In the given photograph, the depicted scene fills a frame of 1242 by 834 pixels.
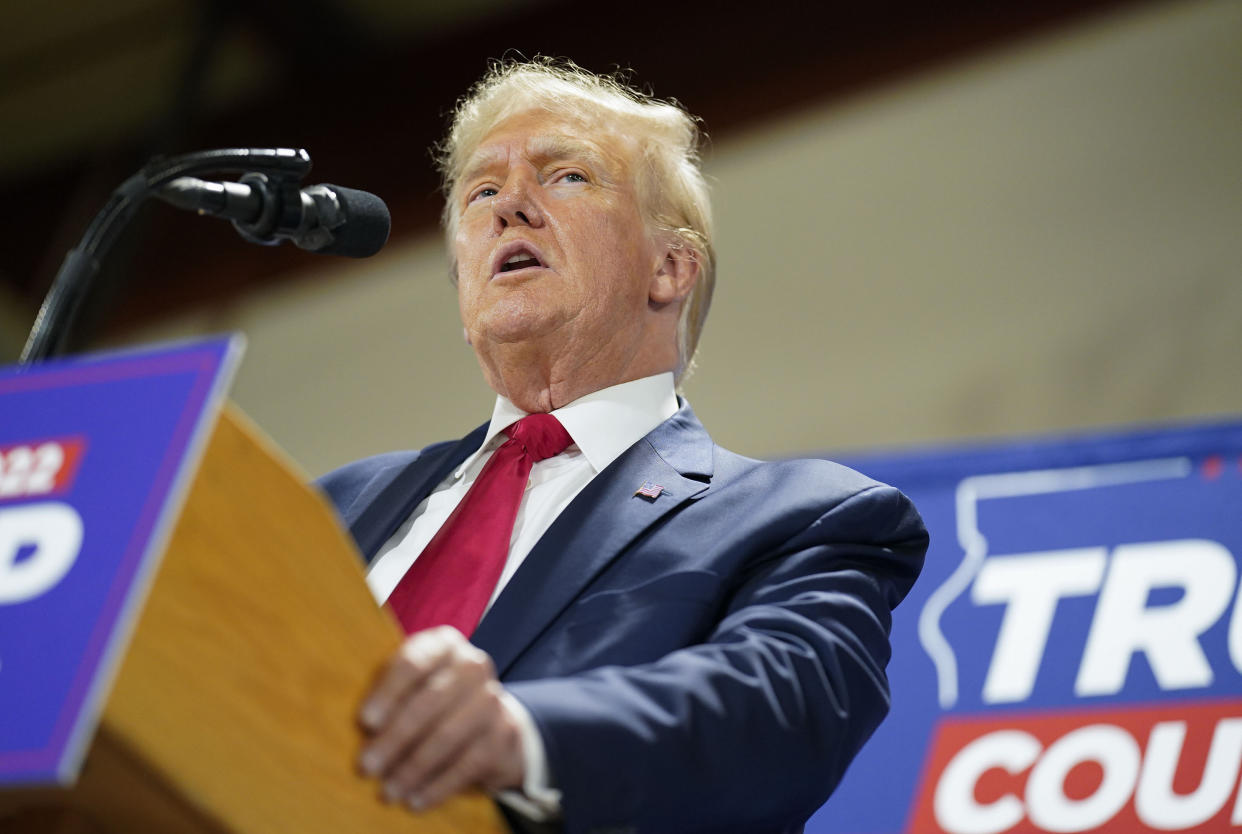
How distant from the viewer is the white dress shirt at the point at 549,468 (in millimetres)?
1569

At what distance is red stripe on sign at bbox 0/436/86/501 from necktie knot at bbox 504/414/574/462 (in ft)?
2.95

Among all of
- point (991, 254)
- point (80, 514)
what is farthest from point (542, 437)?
point (991, 254)

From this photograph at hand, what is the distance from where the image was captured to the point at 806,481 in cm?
148

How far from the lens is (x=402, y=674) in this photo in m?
0.86

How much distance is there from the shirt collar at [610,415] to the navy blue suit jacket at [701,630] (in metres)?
0.05

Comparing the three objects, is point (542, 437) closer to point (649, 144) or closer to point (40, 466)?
point (649, 144)

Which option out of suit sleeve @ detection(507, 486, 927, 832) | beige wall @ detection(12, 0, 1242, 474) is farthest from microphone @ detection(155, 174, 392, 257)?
beige wall @ detection(12, 0, 1242, 474)

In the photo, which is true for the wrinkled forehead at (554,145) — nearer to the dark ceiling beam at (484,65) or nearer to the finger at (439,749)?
the finger at (439,749)

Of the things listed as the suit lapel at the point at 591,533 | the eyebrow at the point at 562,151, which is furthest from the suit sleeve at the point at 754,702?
the eyebrow at the point at 562,151

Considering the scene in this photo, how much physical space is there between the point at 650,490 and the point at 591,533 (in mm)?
113

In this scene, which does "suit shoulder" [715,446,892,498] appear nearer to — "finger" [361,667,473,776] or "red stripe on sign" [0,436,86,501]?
"finger" [361,667,473,776]

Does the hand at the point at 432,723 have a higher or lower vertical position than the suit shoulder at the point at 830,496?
higher

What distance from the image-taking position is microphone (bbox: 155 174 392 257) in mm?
1371

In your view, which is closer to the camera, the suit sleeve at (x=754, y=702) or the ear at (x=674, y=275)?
the suit sleeve at (x=754, y=702)
